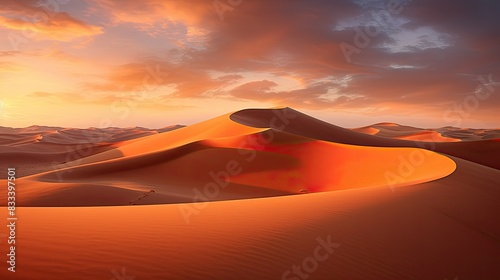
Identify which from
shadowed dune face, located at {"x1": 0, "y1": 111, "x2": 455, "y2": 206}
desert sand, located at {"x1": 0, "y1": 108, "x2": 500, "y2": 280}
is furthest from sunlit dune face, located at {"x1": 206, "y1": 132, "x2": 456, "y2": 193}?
desert sand, located at {"x1": 0, "y1": 108, "x2": 500, "y2": 280}

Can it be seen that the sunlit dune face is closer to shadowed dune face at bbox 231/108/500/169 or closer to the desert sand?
the desert sand

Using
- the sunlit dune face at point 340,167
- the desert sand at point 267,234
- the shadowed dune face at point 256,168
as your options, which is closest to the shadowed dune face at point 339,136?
the shadowed dune face at point 256,168

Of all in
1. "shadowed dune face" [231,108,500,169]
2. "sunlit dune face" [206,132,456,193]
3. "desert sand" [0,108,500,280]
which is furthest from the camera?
"shadowed dune face" [231,108,500,169]

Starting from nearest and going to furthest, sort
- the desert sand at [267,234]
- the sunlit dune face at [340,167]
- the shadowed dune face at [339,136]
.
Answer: the desert sand at [267,234] → the sunlit dune face at [340,167] → the shadowed dune face at [339,136]

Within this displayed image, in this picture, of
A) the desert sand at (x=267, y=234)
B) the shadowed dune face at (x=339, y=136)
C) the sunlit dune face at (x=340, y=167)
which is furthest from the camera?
the shadowed dune face at (x=339, y=136)

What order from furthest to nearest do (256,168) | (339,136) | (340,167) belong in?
(339,136), (256,168), (340,167)

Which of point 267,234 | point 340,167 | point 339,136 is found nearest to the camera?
point 267,234

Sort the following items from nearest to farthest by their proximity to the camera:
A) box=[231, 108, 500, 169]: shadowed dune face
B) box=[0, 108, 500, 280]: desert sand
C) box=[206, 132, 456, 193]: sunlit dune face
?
Result: 1. box=[0, 108, 500, 280]: desert sand
2. box=[206, 132, 456, 193]: sunlit dune face
3. box=[231, 108, 500, 169]: shadowed dune face

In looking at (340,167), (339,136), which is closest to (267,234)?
(340,167)

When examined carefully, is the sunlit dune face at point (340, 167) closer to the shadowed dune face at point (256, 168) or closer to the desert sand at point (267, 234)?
the shadowed dune face at point (256, 168)

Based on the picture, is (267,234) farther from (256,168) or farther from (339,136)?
(339,136)

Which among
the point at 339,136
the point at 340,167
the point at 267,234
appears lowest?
the point at 267,234

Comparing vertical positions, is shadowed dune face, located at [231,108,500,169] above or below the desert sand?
above

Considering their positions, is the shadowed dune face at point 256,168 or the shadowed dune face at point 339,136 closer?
the shadowed dune face at point 256,168
